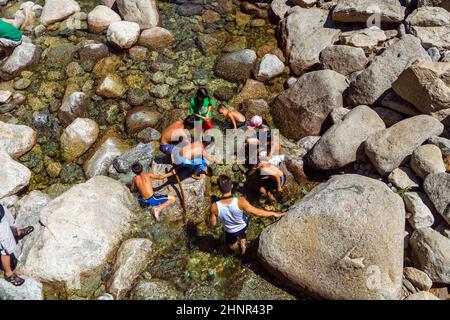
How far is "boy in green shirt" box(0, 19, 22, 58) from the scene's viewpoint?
438 inches

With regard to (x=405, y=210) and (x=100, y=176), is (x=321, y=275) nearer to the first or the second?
(x=405, y=210)

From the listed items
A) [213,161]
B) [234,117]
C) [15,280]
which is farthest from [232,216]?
[15,280]

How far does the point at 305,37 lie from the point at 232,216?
22.8 feet

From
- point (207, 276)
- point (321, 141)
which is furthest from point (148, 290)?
point (321, 141)

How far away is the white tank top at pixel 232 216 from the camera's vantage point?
22.0ft

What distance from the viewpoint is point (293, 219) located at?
6891 mm

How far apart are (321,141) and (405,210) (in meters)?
2.33

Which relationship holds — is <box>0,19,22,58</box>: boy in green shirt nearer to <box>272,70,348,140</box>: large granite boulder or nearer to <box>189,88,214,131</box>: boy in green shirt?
<box>189,88,214,131</box>: boy in green shirt

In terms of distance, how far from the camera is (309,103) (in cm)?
970

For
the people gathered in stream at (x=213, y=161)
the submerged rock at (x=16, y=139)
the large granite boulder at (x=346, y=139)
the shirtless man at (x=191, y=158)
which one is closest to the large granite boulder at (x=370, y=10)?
the large granite boulder at (x=346, y=139)

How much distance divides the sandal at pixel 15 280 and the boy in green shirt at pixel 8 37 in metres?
7.64

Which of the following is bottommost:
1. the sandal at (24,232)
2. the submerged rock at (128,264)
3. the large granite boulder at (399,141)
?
the submerged rock at (128,264)

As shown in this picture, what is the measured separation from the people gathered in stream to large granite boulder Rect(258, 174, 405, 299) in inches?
24.4

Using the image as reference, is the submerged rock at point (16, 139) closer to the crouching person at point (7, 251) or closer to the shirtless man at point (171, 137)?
the crouching person at point (7, 251)
